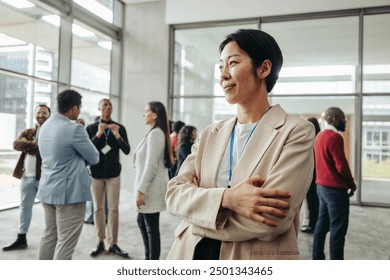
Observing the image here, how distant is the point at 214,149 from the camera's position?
0.90 m

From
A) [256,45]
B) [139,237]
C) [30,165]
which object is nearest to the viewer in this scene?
[256,45]

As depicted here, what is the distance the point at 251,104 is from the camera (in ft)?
2.93

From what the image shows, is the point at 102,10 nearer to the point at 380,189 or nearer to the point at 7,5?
the point at 7,5

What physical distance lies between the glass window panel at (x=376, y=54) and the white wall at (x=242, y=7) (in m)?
0.29

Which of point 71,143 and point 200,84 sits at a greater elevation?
point 200,84

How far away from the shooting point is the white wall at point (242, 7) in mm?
5047

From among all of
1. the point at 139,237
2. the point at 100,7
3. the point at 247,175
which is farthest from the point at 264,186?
the point at 100,7

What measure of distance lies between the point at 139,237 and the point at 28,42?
3.39 m

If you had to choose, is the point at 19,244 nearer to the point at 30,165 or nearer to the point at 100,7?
the point at 30,165

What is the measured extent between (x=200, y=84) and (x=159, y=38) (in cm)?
124

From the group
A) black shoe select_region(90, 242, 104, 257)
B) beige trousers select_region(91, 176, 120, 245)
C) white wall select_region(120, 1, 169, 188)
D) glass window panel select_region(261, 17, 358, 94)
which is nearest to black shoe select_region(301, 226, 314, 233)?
beige trousers select_region(91, 176, 120, 245)

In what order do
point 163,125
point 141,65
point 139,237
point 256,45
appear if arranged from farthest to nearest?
1. point 141,65
2. point 139,237
3. point 163,125
4. point 256,45

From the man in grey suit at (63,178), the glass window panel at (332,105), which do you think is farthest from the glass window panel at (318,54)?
the man in grey suit at (63,178)

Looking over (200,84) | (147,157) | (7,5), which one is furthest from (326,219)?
(7,5)
